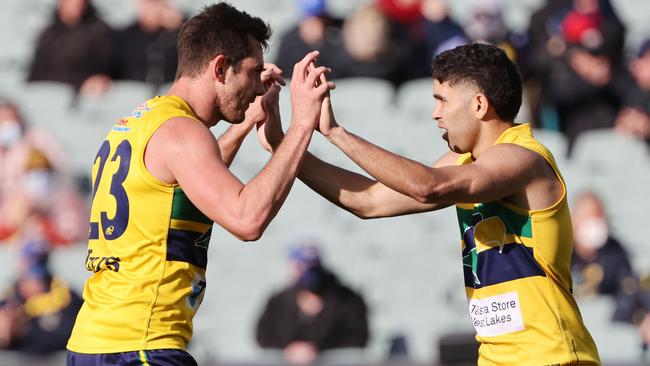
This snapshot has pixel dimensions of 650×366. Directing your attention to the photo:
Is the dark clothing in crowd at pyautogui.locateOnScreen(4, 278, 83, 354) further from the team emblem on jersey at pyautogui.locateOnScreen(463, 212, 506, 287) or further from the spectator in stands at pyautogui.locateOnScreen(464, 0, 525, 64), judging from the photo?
the team emblem on jersey at pyautogui.locateOnScreen(463, 212, 506, 287)

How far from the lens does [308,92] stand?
4785 millimetres

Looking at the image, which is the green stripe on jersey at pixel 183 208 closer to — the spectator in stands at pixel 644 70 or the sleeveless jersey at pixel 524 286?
the sleeveless jersey at pixel 524 286

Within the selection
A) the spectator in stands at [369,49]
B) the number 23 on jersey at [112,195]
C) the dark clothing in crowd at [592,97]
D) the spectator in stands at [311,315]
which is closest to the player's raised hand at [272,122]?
the number 23 on jersey at [112,195]

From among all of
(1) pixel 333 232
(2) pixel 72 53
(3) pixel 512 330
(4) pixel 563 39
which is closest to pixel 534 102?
(4) pixel 563 39

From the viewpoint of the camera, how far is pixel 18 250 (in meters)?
11.2

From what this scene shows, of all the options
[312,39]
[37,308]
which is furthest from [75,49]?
[37,308]

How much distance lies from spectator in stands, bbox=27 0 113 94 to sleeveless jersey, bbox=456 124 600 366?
7.53 meters

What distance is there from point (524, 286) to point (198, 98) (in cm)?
158

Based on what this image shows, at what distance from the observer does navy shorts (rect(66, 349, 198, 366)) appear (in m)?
4.54

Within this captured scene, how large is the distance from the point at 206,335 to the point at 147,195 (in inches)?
253

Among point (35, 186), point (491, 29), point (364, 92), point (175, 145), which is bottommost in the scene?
point (175, 145)

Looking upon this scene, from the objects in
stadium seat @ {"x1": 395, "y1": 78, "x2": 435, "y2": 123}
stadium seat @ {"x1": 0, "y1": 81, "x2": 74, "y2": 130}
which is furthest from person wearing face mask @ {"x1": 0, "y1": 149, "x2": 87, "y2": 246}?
stadium seat @ {"x1": 395, "y1": 78, "x2": 435, "y2": 123}

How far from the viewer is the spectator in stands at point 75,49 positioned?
11805 mm

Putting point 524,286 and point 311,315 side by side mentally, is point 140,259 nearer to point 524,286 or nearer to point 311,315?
point 524,286
